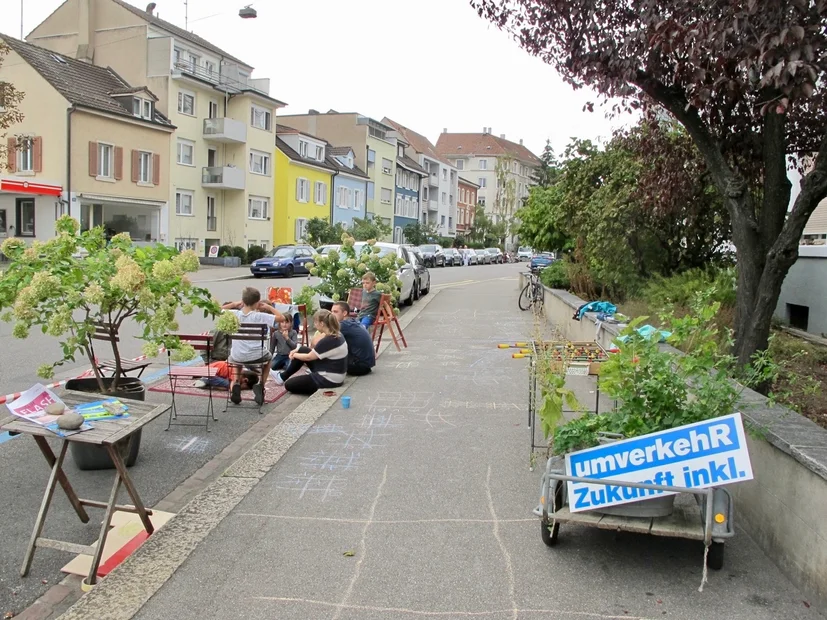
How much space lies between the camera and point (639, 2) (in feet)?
21.8

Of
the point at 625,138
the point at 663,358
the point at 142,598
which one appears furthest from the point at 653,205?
the point at 142,598

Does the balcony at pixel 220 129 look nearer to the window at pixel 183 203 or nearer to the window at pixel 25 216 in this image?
the window at pixel 183 203

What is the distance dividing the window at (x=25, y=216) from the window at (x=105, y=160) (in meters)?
3.18

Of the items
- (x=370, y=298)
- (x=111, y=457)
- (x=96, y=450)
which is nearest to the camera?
(x=111, y=457)

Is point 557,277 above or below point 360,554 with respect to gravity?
above

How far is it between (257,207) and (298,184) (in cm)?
491

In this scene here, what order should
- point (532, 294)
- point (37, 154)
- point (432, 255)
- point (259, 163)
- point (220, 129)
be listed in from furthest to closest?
point (432, 255), point (259, 163), point (220, 129), point (37, 154), point (532, 294)

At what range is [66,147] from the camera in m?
31.9

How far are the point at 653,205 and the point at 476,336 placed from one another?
4348 mm

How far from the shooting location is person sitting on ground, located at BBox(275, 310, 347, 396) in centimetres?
878

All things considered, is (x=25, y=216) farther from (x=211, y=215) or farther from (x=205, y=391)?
(x=205, y=391)

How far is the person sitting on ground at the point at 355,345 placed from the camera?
982 cm

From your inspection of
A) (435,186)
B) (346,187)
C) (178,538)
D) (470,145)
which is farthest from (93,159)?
(470,145)

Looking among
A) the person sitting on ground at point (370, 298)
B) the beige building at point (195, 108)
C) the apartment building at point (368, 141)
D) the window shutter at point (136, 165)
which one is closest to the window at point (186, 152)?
the beige building at point (195, 108)
